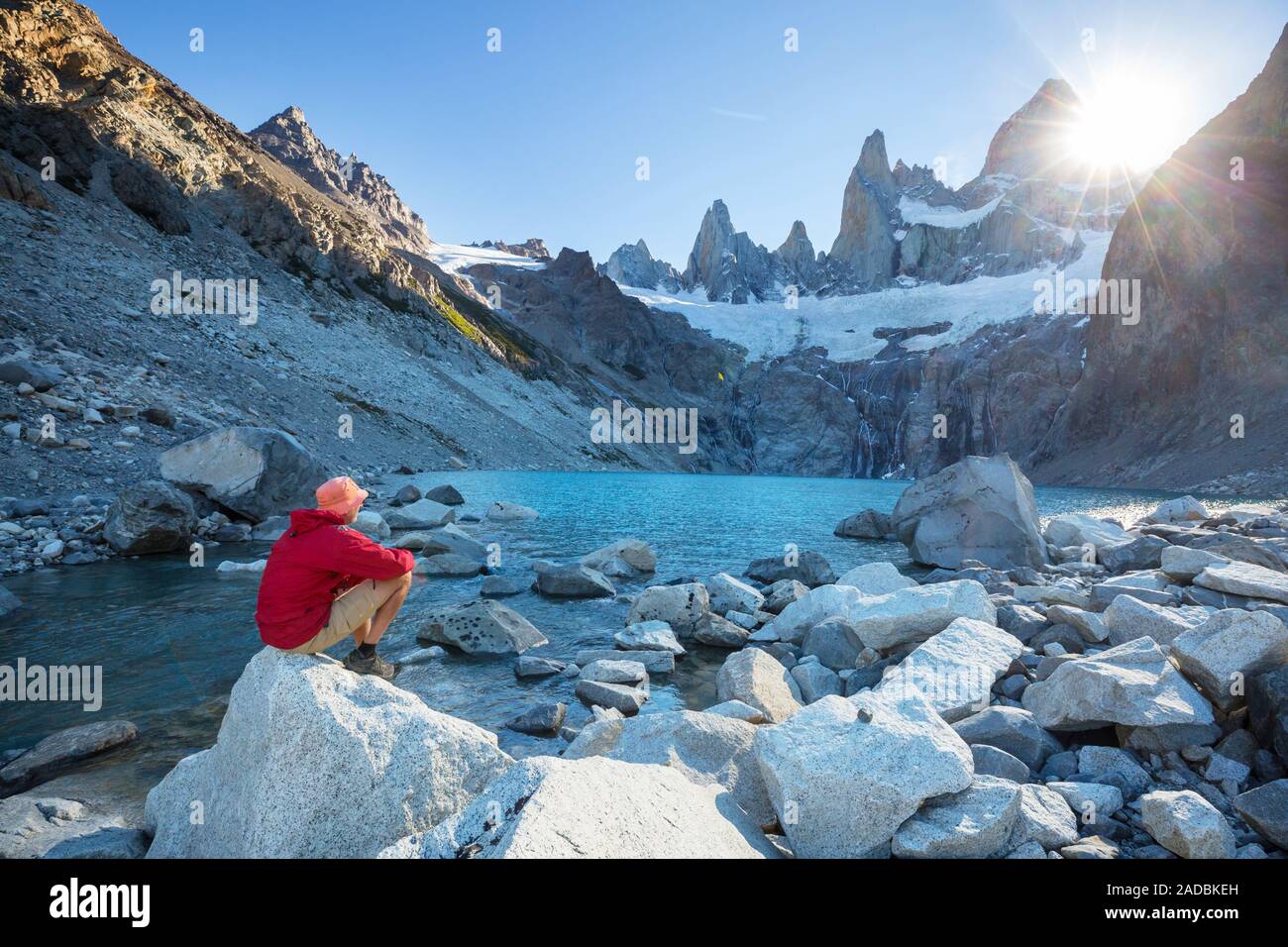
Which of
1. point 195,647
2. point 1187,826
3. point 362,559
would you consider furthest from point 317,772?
point 195,647

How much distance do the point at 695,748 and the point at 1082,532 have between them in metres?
21.4

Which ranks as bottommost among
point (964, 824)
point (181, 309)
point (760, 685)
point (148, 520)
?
point (760, 685)

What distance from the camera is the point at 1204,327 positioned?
3543 inches

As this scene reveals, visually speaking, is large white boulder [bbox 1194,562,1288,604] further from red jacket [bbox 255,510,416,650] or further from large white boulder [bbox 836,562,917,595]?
red jacket [bbox 255,510,416,650]

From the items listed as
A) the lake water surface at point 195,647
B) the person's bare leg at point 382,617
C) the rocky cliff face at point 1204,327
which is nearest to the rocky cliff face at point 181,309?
the lake water surface at point 195,647

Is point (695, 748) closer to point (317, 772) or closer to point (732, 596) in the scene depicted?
point (317, 772)

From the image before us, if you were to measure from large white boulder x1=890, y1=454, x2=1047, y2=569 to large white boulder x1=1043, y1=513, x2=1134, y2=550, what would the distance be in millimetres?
1715

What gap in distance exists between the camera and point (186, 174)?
63.7 m

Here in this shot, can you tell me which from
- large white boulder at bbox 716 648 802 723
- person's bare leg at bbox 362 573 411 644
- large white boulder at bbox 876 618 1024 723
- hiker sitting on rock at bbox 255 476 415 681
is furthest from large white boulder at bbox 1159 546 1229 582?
hiker sitting on rock at bbox 255 476 415 681

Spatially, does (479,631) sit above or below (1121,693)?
below

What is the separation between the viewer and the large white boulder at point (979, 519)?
1942 centimetres

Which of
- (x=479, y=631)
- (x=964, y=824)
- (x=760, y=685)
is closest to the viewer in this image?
(x=964, y=824)

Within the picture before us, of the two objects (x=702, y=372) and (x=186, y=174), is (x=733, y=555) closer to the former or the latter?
(x=186, y=174)
